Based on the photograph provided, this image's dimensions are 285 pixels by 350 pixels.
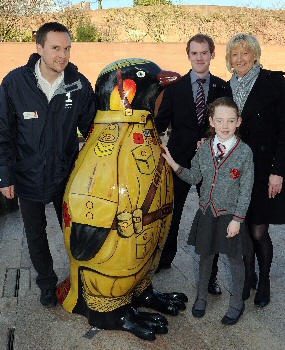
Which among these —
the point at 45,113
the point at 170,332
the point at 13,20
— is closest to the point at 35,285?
the point at 170,332

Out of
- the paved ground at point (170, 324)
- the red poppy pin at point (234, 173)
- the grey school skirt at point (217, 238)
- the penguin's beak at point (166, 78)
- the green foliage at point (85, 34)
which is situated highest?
the green foliage at point (85, 34)

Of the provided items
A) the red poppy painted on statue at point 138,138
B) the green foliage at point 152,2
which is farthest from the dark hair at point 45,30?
the green foliage at point 152,2

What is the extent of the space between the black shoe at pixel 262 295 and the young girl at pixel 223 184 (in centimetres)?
36

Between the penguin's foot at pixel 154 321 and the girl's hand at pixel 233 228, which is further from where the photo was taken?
the penguin's foot at pixel 154 321

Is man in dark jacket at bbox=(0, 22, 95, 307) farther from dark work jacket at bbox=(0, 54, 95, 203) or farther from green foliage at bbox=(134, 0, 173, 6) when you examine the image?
green foliage at bbox=(134, 0, 173, 6)

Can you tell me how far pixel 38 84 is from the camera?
2.65 m

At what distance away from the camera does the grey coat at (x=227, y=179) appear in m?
2.54

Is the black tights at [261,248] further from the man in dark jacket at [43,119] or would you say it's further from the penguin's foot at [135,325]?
the man in dark jacket at [43,119]

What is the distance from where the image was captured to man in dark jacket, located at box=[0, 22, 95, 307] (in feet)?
8.63

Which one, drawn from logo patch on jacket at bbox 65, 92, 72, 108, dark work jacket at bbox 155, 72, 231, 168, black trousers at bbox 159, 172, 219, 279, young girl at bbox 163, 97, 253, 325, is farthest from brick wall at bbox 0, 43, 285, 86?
young girl at bbox 163, 97, 253, 325

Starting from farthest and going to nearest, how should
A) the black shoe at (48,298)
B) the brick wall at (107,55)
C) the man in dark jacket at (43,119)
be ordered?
the brick wall at (107,55), the black shoe at (48,298), the man in dark jacket at (43,119)

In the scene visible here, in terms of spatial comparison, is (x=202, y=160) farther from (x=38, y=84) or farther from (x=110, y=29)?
(x=110, y=29)

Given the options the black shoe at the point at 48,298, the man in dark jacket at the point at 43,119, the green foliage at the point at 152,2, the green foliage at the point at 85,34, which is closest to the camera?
the man in dark jacket at the point at 43,119

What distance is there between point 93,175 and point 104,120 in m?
0.33
